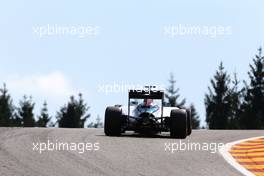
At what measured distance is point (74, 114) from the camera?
8638 cm

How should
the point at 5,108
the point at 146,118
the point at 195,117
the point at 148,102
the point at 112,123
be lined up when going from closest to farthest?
the point at 112,123 → the point at 146,118 → the point at 148,102 → the point at 5,108 → the point at 195,117

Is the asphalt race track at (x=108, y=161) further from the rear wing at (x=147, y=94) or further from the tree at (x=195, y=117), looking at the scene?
the tree at (x=195, y=117)

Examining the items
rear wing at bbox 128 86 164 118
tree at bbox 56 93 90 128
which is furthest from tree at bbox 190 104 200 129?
rear wing at bbox 128 86 164 118

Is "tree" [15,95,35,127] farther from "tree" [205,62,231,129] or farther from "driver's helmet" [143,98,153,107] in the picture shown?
"driver's helmet" [143,98,153,107]

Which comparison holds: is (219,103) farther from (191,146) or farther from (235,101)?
(191,146)

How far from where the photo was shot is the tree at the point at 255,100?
66.0 metres

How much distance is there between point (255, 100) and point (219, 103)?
4.16 metres

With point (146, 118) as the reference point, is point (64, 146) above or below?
below

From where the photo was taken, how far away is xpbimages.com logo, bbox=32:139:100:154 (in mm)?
12523

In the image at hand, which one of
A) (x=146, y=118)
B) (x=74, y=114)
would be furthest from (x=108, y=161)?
(x=74, y=114)

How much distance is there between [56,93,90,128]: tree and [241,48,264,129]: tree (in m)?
24.0

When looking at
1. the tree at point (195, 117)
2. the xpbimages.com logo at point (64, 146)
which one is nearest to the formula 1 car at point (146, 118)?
the xpbimages.com logo at point (64, 146)

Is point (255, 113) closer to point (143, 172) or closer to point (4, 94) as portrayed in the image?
point (4, 94)

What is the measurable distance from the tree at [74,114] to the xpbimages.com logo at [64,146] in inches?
2800
